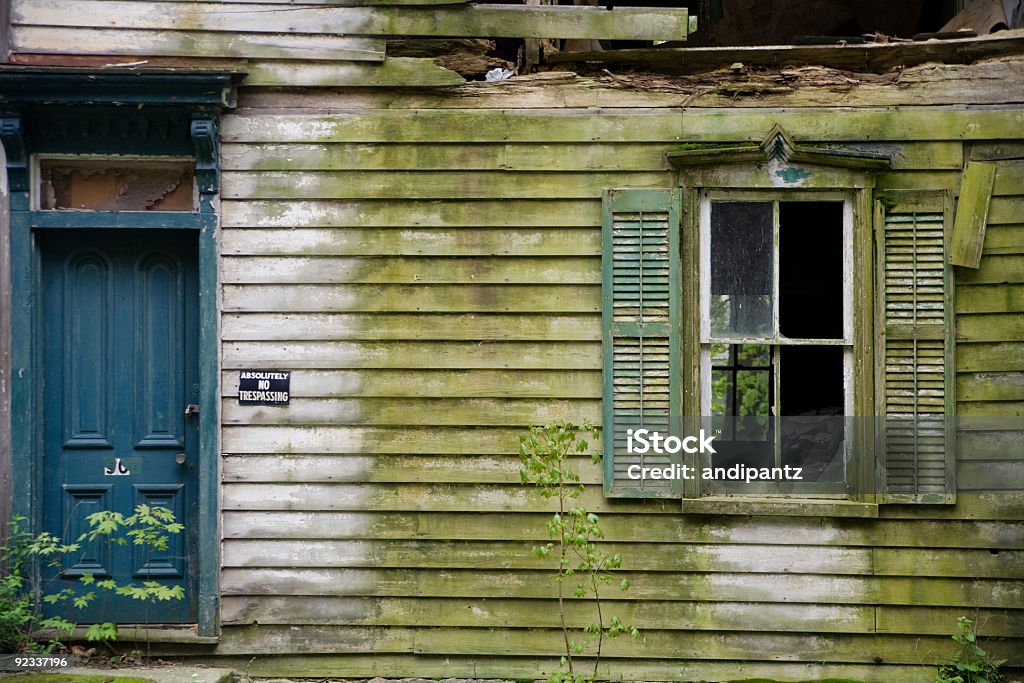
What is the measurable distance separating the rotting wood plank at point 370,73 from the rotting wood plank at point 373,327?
1.30m

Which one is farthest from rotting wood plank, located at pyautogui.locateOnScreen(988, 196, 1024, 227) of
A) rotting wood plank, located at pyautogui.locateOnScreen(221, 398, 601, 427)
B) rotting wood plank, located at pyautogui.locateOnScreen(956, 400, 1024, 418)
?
rotting wood plank, located at pyautogui.locateOnScreen(221, 398, 601, 427)

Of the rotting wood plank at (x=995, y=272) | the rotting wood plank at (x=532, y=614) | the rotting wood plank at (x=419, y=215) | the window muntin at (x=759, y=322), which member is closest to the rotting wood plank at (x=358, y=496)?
the rotting wood plank at (x=532, y=614)

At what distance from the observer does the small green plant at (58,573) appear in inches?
175

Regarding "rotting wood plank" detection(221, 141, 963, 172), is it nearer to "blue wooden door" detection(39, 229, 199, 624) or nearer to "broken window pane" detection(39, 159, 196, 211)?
"broken window pane" detection(39, 159, 196, 211)

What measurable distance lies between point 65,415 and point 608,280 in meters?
3.15

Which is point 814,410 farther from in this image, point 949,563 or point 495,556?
point 495,556

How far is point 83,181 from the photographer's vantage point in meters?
4.79

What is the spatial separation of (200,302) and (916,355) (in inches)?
155

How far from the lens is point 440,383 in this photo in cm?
467

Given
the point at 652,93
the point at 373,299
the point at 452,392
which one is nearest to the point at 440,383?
the point at 452,392

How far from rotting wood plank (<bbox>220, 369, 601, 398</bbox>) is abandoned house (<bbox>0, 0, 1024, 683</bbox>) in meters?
0.02

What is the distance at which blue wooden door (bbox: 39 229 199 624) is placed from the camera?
15.6 feet

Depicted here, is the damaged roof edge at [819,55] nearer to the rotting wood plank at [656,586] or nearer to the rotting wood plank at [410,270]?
the rotting wood plank at [410,270]

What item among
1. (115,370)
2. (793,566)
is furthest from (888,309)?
(115,370)
